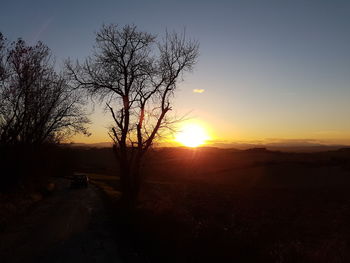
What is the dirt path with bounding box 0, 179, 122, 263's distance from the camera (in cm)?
994

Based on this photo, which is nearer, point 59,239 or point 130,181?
point 59,239

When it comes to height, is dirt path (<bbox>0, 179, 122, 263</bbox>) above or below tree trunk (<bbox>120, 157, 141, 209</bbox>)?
below

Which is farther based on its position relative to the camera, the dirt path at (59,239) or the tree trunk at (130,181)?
the tree trunk at (130,181)

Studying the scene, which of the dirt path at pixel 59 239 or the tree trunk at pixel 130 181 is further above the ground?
the tree trunk at pixel 130 181

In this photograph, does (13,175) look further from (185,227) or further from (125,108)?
(185,227)

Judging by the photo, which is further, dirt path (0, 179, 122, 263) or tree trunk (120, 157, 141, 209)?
tree trunk (120, 157, 141, 209)

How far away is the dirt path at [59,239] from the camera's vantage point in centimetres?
994

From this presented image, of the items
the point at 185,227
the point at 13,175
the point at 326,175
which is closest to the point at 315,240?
the point at 185,227

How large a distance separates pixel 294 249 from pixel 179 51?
15.4 meters

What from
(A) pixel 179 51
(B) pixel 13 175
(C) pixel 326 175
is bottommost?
(C) pixel 326 175

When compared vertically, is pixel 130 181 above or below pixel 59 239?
above

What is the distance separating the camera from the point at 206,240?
31.7 feet

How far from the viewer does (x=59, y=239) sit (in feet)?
40.1

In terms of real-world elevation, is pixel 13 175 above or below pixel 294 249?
above
